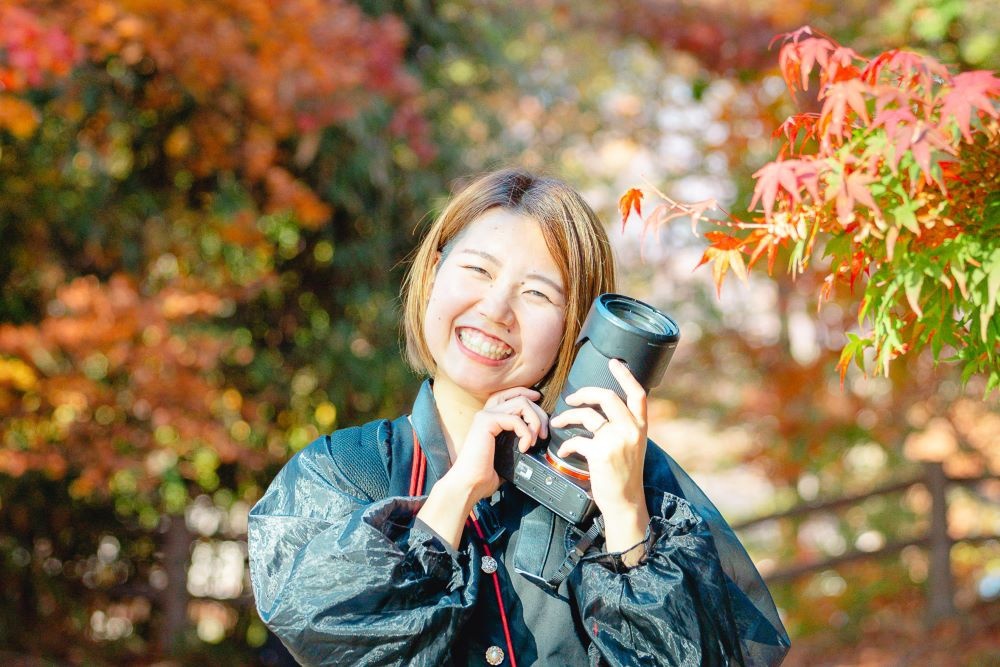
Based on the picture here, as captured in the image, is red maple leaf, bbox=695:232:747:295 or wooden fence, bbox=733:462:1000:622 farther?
wooden fence, bbox=733:462:1000:622

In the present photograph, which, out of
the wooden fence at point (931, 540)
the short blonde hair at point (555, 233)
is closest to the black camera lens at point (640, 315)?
the short blonde hair at point (555, 233)

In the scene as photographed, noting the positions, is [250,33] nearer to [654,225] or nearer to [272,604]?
[654,225]

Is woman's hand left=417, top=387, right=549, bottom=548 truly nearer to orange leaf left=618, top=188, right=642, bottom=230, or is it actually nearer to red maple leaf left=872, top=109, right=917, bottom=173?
orange leaf left=618, top=188, right=642, bottom=230

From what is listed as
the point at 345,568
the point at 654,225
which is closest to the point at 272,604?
the point at 345,568

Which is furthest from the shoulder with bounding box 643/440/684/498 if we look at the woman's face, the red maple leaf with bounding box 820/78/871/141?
the red maple leaf with bounding box 820/78/871/141

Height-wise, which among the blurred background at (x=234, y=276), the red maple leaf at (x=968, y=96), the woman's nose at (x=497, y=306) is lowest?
the blurred background at (x=234, y=276)

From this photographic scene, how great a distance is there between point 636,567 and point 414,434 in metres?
0.45

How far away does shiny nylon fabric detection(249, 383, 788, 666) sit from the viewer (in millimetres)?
1520

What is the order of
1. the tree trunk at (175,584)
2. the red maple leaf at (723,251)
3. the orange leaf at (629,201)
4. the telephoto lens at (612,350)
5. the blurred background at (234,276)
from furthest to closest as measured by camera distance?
A: the tree trunk at (175,584), the blurred background at (234,276), the orange leaf at (629,201), the red maple leaf at (723,251), the telephoto lens at (612,350)

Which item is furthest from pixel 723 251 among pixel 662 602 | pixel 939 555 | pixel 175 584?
pixel 939 555

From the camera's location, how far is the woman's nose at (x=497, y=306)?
5.68 ft

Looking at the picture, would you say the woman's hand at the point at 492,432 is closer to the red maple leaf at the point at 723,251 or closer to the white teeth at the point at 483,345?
the white teeth at the point at 483,345

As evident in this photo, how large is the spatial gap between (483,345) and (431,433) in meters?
0.17

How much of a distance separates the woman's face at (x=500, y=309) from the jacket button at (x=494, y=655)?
0.42 metres
